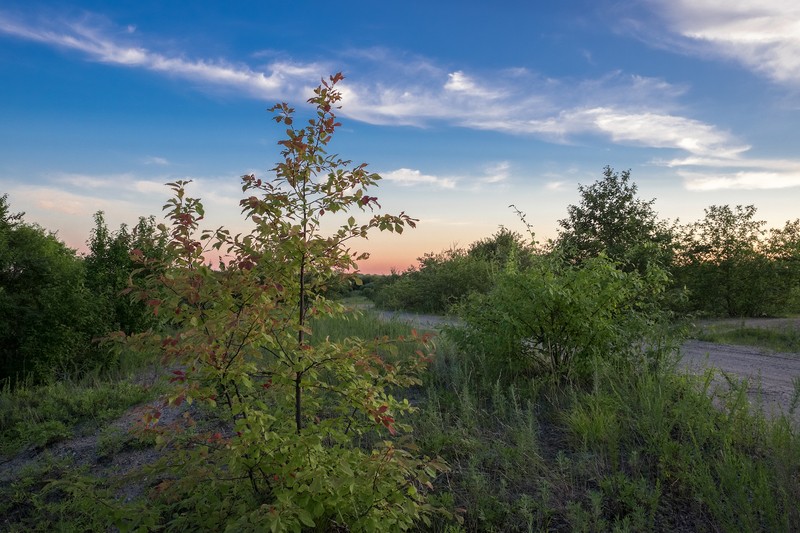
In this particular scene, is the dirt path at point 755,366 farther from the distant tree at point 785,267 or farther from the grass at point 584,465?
the distant tree at point 785,267

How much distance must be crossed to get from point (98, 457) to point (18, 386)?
4.14m

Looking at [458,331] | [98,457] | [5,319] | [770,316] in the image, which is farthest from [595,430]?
[770,316]

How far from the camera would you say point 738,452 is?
4.64 m

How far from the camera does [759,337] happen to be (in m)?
14.1

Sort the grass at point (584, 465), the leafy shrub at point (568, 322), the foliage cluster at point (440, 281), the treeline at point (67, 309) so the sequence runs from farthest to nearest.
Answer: the foliage cluster at point (440, 281)
the treeline at point (67, 309)
the leafy shrub at point (568, 322)
the grass at point (584, 465)

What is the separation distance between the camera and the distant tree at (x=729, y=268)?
1912 centimetres

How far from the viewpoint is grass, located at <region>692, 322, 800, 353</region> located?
12633 millimetres

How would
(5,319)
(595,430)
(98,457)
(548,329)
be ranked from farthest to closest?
1. (5,319)
2. (548,329)
3. (98,457)
4. (595,430)

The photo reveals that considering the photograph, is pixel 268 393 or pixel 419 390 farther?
pixel 419 390

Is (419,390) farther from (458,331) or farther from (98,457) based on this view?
(98,457)

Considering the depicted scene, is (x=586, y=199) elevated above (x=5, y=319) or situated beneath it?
elevated above

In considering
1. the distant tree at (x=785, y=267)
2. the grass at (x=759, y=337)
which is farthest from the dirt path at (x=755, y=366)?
the distant tree at (x=785, y=267)

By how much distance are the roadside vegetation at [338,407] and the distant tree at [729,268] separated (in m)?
14.0

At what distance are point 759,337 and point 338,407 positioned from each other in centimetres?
1431
